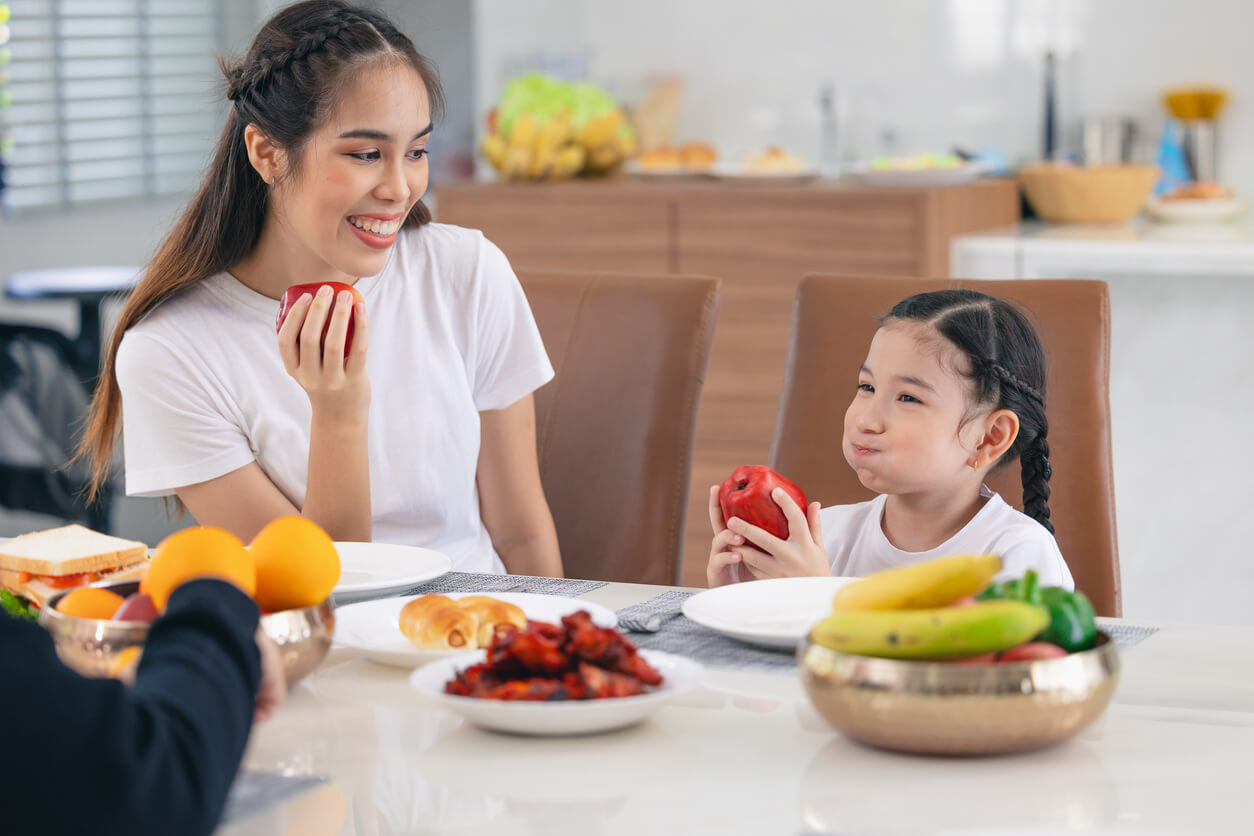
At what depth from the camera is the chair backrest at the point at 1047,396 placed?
1721 millimetres

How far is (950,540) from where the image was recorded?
1.55 m

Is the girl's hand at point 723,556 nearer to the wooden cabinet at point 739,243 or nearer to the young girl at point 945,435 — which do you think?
the young girl at point 945,435

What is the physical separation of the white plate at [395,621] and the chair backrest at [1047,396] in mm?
643

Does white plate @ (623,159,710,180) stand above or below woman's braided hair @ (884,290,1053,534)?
above

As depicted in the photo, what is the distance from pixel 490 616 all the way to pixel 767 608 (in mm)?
238

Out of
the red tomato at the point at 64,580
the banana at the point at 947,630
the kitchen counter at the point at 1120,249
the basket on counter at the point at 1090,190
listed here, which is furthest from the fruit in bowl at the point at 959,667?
the basket on counter at the point at 1090,190

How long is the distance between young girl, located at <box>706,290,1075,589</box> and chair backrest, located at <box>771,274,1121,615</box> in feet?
0.22

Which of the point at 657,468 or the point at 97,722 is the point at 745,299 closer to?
the point at 657,468

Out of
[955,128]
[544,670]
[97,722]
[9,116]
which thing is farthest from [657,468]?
[9,116]

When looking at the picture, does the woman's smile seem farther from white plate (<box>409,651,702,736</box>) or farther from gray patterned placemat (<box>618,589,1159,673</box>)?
white plate (<box>409,651,702,736</box>)

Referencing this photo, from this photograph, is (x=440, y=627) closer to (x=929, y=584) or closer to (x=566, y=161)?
(x=929, y=584)

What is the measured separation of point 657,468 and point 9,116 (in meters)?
3.20

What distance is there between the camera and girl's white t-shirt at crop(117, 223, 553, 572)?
168 centimetres

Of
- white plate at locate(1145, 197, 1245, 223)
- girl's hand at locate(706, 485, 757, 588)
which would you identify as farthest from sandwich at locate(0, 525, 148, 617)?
white plate at locate(1145, 197, 1245, 223)
